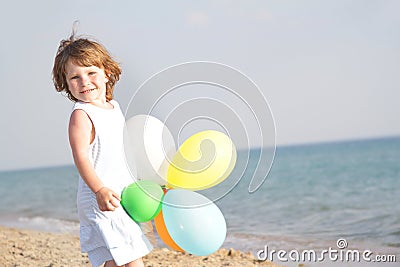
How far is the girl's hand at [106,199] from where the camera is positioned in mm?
2262

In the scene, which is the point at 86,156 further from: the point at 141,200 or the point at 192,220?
the point at 192,220

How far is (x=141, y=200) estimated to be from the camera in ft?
7.52

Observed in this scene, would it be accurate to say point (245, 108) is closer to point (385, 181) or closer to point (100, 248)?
point (100, 248)

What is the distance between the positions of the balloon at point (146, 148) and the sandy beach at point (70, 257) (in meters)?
1.49

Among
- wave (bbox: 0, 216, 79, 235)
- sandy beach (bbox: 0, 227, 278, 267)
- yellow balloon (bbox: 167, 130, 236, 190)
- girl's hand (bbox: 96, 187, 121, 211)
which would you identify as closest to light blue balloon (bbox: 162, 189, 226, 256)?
yellow balloon (bbox: 167, 130, 236, 190)

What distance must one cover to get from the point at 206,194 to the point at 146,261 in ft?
5.05

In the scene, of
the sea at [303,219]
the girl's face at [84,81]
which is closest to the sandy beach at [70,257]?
the sea at [303,219]

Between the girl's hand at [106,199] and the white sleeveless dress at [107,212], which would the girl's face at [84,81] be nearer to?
the white sleeveless dress at [107,212]

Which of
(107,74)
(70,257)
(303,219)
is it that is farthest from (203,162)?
(303,219)

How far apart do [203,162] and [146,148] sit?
0.21m

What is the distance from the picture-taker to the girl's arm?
227 centimetres

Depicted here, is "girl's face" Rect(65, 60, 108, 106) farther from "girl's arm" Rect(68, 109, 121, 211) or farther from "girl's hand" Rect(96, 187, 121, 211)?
"girl's hand" Rect(96, 187, 121, 211)

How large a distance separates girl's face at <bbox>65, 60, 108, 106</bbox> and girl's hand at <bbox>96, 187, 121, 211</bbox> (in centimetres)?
36

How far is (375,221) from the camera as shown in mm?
6250
